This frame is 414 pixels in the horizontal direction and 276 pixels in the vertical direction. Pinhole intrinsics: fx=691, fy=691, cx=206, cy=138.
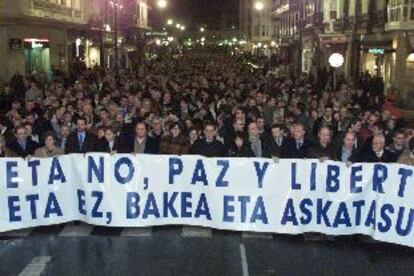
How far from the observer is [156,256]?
898 centimetres

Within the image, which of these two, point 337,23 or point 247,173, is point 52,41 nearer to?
point 337,23

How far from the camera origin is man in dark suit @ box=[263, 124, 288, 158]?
10.6 meters

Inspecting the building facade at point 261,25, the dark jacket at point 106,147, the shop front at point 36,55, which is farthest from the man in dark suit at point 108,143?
the building facade at point 261,25

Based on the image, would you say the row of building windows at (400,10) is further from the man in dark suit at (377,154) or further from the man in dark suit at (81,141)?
the man in dark suit at (81,141)

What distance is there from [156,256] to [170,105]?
7.97 meters

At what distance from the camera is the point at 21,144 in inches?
432

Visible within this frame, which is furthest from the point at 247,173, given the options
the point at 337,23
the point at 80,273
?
the point at 337,23

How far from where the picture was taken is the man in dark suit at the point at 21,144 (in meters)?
10.9

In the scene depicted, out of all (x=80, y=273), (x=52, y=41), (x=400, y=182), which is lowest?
(x=80, y=273)

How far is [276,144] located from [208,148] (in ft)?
3.63

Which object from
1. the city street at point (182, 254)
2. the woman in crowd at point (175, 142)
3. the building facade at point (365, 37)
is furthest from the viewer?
the building facade at point (365, 37)

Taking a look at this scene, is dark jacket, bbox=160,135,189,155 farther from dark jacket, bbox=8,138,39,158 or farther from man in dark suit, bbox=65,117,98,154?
dark jacket, bbox=8,138,39,158

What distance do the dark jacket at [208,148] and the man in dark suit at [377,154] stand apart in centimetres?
211

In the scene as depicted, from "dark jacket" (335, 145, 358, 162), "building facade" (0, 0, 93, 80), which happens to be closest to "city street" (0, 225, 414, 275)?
"dark jacket" (335, 145, 358, 162)
